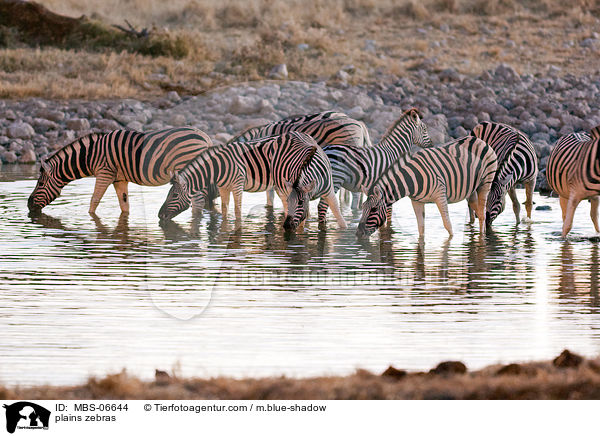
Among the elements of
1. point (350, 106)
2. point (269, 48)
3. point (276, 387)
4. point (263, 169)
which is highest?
point (269, 48)

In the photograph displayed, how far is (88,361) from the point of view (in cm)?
535

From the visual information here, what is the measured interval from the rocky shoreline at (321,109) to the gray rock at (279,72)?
0.59 meters

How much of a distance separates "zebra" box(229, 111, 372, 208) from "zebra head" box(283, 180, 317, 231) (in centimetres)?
201

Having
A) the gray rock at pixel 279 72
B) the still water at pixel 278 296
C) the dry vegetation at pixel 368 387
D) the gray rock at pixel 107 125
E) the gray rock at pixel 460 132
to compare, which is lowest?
the dry vegetation at pixel 368 387

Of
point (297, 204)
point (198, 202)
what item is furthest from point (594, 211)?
point (198, 202)

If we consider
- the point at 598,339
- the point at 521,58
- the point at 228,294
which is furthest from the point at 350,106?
the point at 598,339

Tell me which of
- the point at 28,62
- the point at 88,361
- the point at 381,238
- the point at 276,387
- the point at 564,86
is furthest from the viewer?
the point at 28,62

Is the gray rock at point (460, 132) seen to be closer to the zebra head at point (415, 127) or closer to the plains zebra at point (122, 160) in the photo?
the zebra head at point (415, 127)

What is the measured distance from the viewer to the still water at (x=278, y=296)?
5.47 m

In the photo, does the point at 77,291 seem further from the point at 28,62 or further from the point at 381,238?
the point at 28,62

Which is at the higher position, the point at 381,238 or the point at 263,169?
the point at 263,169

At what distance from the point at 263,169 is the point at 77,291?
403 cm

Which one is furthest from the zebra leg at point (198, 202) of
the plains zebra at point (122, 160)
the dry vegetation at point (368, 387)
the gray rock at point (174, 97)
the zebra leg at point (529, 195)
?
the gray rock at point (174, 97)
